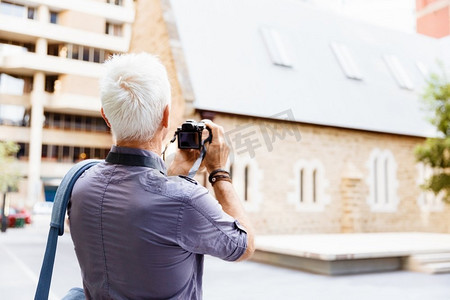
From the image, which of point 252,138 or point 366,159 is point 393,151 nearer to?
point 366,159

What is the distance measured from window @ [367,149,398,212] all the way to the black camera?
32.6ft

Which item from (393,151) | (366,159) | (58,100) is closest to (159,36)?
(58,100)

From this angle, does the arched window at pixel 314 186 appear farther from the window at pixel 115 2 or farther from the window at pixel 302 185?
the window at pixel 115 2

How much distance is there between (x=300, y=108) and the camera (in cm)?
928

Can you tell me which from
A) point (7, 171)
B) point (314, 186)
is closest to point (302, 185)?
point (314, 186)

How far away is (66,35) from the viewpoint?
6223mm

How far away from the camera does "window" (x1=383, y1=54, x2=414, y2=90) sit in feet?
38.2

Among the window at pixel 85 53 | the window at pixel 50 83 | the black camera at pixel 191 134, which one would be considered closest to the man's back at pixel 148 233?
the black camera at pixel 191 134

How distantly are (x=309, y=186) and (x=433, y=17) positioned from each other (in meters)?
10.8

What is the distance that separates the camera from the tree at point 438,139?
9414 mm

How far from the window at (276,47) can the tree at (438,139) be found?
312cm

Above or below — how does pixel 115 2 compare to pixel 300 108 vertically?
above

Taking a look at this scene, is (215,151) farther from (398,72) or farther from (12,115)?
(398,72)

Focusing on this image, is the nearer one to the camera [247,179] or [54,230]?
[54,230]
